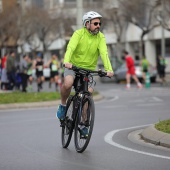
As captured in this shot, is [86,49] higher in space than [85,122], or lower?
higher

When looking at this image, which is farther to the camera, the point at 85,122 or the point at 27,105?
the point at 27,105

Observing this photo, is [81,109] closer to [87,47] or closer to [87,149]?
[87,149]

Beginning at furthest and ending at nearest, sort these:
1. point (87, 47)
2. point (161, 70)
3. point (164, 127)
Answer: point (161, 70) → point (164, 127) → point (87, 47)

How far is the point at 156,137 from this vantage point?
11344 mm

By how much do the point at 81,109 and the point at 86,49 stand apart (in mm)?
889

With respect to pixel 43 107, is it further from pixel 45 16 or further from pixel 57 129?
pixel 45 16

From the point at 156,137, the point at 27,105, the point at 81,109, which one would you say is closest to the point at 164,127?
the point at 156,137

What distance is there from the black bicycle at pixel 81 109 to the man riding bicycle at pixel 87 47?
0.47 feet

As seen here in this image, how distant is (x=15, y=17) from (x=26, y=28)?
1.96 meters

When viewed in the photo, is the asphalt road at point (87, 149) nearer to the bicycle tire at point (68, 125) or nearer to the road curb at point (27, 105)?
the bicycle tire at point (68, 125)

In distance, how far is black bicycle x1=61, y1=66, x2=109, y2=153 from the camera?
32.6 feet

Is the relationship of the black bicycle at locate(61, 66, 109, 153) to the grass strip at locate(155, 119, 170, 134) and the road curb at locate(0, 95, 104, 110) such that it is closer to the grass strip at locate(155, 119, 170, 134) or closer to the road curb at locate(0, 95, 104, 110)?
the grass strip at locate(155, 119, 170, 134)

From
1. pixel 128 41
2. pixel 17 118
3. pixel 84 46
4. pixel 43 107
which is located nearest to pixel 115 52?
pixel 128 41

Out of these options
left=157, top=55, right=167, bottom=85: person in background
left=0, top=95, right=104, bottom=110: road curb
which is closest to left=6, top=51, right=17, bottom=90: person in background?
left=0, top=95, right=104, bottom=110: road curb
